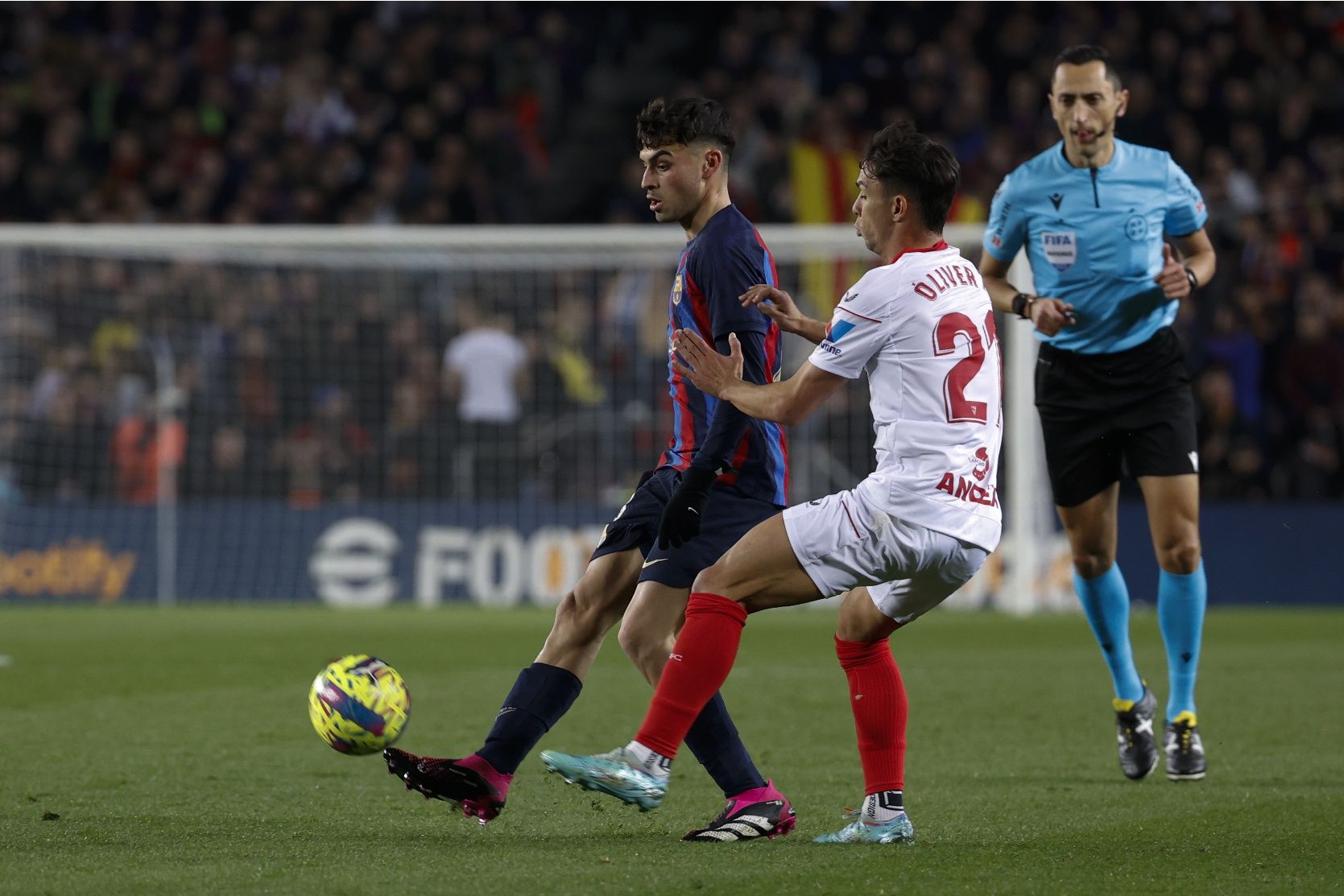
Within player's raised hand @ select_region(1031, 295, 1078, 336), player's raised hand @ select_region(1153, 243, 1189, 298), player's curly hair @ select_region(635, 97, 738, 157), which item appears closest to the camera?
player's curly hair @ select_region(635, 97, 738, 157)

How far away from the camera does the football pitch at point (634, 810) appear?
13.6 feet

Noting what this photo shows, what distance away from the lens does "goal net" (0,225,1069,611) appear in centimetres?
1554

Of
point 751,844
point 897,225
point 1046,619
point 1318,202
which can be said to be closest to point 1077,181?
point 897,225

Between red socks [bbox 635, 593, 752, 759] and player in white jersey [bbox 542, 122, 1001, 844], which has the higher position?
player in white jersey [bbox 542, 122, 1001, 844]

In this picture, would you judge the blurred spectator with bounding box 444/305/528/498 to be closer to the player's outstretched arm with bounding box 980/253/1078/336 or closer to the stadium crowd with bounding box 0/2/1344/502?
the stadium crowd with bounding box 0/2/1344/502

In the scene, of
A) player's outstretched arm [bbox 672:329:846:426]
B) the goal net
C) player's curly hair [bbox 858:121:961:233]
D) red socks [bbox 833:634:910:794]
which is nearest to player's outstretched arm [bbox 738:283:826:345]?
player's outstretched arm [bbox 672:329:846:426]

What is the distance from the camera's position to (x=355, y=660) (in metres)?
5.18

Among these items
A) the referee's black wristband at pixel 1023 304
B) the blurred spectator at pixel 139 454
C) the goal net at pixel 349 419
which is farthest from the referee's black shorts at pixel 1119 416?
the blurred spectator at pixel 139 454

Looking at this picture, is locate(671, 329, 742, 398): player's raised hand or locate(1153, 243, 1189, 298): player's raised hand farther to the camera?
locate(1153, 243, 1189, 298): player's raised hand

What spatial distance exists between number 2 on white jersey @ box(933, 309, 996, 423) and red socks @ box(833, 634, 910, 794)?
2.16 feet

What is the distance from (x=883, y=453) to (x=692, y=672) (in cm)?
71

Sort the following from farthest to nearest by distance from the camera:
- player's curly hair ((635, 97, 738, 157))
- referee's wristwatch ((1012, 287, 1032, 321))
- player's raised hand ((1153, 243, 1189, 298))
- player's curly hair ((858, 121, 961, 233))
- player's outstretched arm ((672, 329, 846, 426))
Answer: player's raised hand ((1153, 243, 1189, 298)), referee's wristwatch ((1012, 287, 1032, 321)), player's curly hair ((635, 97, 738, 157)), player's curly hair ((858, 121, 961, 233)), player's outstretched arm ((672, 329, 846, 426))

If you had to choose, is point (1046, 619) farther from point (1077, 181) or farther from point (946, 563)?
point (946, 563)

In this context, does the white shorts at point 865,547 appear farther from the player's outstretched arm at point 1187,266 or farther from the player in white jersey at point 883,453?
the player's outstretched arm at point 1187,266
